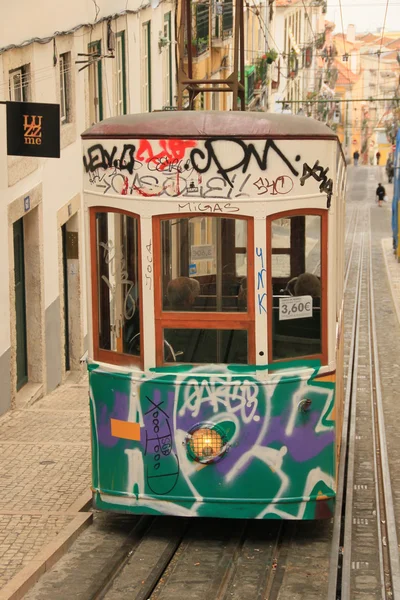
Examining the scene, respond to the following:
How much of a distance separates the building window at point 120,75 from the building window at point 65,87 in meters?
3.10

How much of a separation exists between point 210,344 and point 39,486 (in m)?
2.53

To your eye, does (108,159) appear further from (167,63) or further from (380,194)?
(380,194)

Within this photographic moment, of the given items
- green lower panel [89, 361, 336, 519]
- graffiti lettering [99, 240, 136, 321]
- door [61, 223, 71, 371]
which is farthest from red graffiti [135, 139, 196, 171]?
door [61, 223, 71, 371]

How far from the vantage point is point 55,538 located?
25.4 ft

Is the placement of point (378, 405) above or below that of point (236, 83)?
below

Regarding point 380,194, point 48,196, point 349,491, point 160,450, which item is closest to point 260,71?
point 380,194

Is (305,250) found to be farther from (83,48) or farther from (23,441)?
(83,48)

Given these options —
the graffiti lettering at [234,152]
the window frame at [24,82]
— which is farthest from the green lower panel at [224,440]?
the window frame at [24,82]

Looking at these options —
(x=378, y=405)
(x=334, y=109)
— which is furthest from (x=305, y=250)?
(x=334, y=109)

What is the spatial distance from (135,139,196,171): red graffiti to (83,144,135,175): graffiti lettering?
79 mm

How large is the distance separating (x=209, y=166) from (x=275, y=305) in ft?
3.18

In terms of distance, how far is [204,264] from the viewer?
755 cm

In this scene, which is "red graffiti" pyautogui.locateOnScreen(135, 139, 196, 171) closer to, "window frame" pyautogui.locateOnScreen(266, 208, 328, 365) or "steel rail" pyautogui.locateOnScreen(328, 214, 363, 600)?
"window frame" pyautogui.locateOnScreen(266, 208, 328, 365)

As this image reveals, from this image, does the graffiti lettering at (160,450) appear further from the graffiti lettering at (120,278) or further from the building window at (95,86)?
the building window at (95,86)
